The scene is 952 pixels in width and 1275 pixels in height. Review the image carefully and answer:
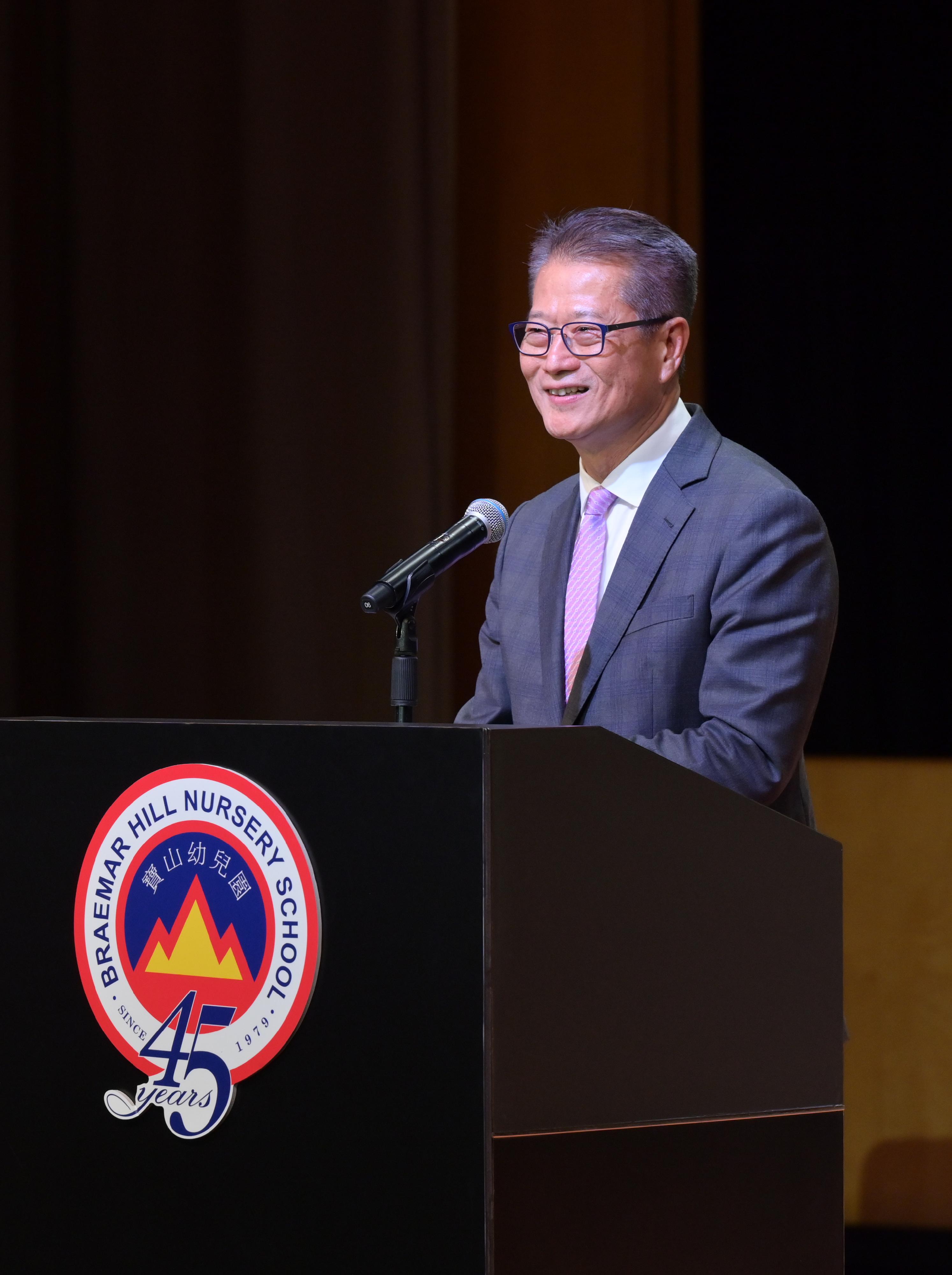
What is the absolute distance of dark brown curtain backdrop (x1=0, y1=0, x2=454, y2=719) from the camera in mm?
3084

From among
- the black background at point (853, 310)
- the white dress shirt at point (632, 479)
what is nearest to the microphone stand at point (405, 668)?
the white dress shirt at point (632, 479)

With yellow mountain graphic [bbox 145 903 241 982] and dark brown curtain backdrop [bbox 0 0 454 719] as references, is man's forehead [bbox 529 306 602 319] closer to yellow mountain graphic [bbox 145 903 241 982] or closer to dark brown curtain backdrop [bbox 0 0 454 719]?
yellow mountain graphic [bbox 145 903 241 982]

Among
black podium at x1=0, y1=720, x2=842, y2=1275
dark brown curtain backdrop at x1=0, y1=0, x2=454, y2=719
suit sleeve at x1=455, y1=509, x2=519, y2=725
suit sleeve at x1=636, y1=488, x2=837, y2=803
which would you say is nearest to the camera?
black podium at x1=0, y1=720, x2=842, y2=1275

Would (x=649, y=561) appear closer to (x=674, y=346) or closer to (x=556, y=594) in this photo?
(x=556, y=594)

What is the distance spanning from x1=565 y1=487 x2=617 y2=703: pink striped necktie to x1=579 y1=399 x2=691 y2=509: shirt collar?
0.02 metres

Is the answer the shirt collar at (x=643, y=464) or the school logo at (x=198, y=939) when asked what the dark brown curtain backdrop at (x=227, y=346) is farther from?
the school logo at (x=198, y=939)

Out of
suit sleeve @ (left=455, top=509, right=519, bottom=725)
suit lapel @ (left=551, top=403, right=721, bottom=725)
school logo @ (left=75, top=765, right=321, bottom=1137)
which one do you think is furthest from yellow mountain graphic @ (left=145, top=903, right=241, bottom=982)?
suit sleeve @ (left=455, top=509, right=519, bottom=725)

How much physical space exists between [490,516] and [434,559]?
0.09 meters

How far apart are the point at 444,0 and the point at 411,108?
0.26 m

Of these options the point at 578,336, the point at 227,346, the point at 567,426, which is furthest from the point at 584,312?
the point at 227,346

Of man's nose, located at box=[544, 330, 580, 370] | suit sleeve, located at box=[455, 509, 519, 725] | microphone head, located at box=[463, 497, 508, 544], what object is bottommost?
suit sleeve, located at box=[455, 509, 519, 725]

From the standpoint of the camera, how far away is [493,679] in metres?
1.97

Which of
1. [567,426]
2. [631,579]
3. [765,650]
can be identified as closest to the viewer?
[765,650]

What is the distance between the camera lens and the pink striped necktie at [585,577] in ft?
5.91
